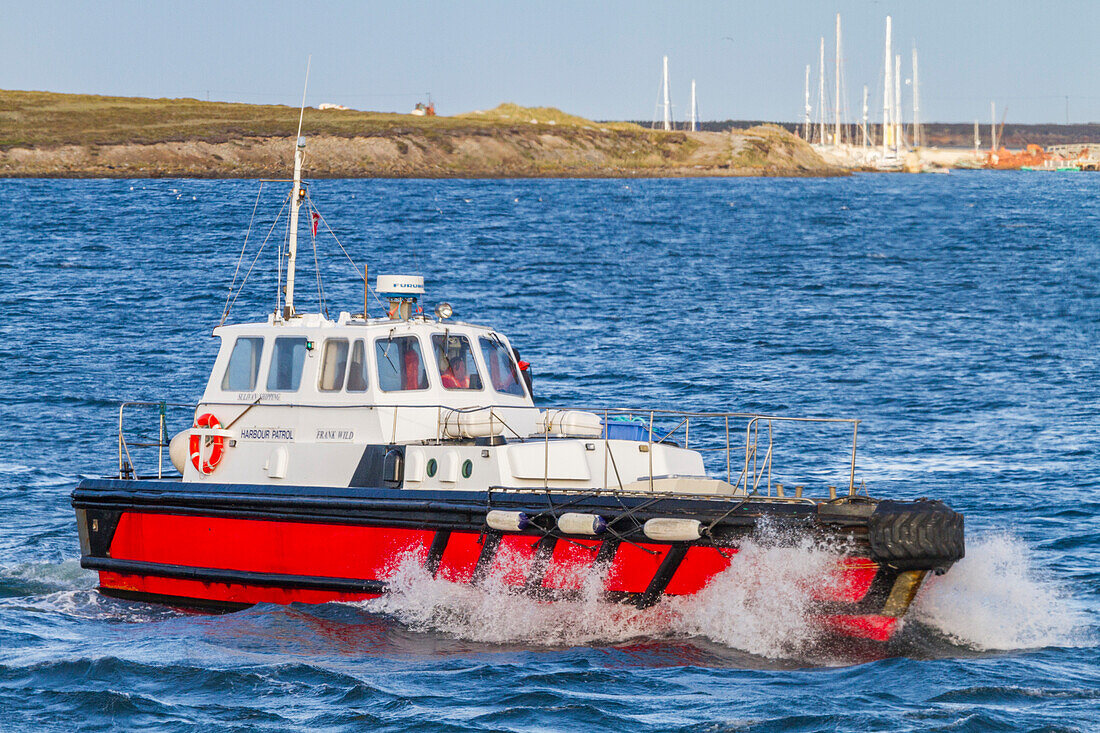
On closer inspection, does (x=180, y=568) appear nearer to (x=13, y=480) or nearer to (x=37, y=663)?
(x=37, y=663)

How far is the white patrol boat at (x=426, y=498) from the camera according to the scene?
31.3 ft

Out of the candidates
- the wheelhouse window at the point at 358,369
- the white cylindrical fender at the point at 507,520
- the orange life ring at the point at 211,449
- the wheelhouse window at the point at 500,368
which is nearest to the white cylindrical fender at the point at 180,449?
the orange life ring at the point at 211,449

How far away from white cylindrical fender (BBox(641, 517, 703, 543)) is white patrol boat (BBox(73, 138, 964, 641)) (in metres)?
0.02

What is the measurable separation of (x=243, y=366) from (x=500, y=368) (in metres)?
2.60

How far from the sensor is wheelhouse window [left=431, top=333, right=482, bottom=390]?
1227cm

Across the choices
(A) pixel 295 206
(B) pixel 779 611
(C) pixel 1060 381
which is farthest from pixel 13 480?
(C) pixel 1060 381

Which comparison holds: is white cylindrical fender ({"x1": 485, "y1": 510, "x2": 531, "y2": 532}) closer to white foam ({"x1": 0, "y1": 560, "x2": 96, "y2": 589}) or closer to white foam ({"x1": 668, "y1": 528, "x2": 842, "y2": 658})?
white foam ({"x1": 668, "y1": 528, "x2": 842, "y2": 658})

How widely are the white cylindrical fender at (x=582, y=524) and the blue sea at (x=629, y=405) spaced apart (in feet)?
2.14

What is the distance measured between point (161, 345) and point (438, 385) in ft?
44.4

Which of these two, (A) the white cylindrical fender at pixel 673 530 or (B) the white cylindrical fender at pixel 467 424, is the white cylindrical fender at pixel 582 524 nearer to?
(A) the white cylindrical fender at pixel 673 530

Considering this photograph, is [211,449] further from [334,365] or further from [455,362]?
[455,362]

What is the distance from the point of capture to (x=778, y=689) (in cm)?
884

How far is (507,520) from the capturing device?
10258mm

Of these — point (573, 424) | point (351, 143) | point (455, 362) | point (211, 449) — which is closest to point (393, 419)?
point (455, 362)
